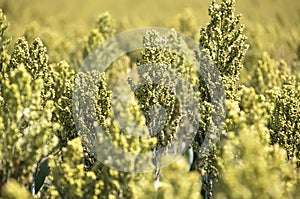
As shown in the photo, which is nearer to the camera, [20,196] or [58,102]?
[20,196]

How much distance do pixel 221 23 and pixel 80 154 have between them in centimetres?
618

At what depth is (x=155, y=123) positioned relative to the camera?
12727mm

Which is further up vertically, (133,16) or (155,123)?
(133,16)

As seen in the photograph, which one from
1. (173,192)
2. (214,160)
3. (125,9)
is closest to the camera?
(173,192)

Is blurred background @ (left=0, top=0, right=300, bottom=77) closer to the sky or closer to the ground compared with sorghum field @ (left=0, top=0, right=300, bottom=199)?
closer to the sky

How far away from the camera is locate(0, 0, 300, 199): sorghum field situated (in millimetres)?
8977

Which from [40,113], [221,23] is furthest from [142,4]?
[40,113]

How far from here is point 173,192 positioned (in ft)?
26.2

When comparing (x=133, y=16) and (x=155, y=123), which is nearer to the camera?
(x=155, y=123)

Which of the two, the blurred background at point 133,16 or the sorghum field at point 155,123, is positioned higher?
the blurred background at point 133,16

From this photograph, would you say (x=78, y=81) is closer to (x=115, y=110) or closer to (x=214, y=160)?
(x=115, y=110)

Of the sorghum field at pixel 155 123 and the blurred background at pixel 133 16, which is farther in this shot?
the blurred background at pixel 133 16

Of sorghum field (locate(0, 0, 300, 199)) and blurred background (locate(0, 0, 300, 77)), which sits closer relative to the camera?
sorghum field (locate(0, 0, 300, 199))

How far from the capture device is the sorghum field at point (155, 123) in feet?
29.5
